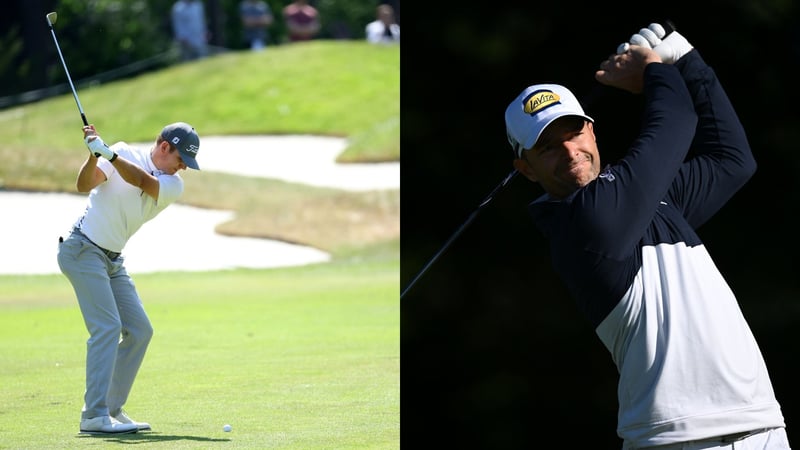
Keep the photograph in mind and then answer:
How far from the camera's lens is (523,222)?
11.2ft

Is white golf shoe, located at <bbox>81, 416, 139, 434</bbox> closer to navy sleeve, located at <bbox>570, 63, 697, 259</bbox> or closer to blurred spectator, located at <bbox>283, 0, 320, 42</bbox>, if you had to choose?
navy sleeve, located at <bbox>570, 63, 697, 259</bbox>

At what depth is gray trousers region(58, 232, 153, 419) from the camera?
6.30 metres

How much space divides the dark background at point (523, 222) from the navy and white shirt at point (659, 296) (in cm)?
50

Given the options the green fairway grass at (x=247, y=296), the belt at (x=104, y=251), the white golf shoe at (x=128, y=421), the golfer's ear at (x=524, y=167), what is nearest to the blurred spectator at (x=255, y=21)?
the green fairway grass at (x=247, y=296)

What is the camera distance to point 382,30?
29.1m

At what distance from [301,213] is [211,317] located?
7104mm

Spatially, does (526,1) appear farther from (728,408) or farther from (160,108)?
(160,108)

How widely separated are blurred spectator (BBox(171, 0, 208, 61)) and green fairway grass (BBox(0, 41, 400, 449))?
1.31m

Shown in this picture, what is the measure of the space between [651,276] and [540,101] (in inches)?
17.7

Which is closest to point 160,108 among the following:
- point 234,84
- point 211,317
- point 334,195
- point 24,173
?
point 234,84

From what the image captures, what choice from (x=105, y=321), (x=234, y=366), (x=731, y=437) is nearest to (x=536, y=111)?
(x=731, y=437)

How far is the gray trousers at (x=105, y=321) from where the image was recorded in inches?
248

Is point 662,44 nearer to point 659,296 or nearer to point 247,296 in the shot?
point 659,296

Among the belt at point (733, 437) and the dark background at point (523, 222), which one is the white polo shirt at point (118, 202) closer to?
the dark background at point (523, 222)
